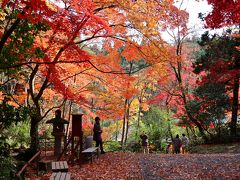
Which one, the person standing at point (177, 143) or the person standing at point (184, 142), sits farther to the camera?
the person standing at point (184, 142)

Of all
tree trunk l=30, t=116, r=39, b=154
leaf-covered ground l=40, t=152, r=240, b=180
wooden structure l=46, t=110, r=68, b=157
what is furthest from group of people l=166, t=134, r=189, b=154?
tree trunk l=30, t=116, r=39, b=154

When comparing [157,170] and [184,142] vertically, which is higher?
[184,142]

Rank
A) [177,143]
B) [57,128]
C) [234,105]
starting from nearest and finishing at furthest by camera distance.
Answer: [57,128]
[177,143]
[234,105]

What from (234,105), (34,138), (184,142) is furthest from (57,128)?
(234,105)

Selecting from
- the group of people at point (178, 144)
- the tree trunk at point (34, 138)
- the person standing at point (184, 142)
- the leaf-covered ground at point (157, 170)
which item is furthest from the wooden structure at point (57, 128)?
the person standing at point (184, 142)

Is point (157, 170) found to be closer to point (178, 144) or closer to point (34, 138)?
point (34, 138)

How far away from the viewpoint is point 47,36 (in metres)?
12.5

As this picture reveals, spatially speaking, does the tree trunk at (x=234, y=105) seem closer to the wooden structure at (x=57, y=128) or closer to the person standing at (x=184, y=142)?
the person standing at (x=184, y=142)

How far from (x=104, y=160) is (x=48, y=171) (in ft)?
8.21

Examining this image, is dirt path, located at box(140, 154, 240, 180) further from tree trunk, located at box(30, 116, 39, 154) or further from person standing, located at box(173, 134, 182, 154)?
person standing, located at box(173, 134, 182, 154)

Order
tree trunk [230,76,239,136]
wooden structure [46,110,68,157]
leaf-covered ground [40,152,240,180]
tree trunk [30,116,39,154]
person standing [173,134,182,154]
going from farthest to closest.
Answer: tree trunk [230,76,239,136], person standing [173,134,182,154], tree trunk [30,116,39,154], wooden structure [46,110,68,157], leaf-covered ground [40,152,240,180]

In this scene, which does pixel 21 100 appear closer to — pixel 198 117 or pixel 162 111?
pixel 198 117

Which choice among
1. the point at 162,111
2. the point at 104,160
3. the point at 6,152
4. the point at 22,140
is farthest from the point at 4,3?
the point at 162,111

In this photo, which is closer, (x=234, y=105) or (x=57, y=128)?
(x=57, y=128)
